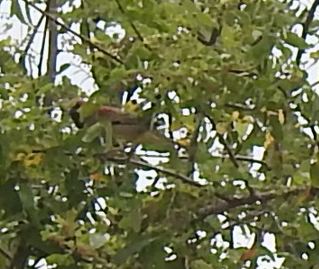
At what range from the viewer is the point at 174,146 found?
0.80 m

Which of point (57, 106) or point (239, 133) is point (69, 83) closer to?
point (57, 106)

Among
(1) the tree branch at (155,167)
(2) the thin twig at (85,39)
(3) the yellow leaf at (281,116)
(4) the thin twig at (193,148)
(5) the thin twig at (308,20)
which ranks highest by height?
(5) the thin twig at (308,20)

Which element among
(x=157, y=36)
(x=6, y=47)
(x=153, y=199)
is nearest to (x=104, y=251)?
(x=153, y=199)

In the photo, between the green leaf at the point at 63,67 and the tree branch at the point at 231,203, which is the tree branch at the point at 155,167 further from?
the green leaf at the point at 63,67

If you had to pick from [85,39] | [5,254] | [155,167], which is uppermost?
[85,39]

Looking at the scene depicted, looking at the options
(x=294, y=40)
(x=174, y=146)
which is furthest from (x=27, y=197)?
(x=294, y=40)

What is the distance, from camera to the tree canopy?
2.43 feet

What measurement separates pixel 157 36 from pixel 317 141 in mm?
171

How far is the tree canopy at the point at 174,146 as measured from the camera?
2.43 feet

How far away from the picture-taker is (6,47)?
1.00 meters

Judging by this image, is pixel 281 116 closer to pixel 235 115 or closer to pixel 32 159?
pixel 235 115

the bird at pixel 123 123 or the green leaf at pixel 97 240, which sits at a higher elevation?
the bird at pixel 123 123

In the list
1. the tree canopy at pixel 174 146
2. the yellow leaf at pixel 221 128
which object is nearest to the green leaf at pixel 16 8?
the tree canopy at pixel 174 146

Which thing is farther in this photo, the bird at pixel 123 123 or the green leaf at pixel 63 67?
the green leaf at pixel 63 67
